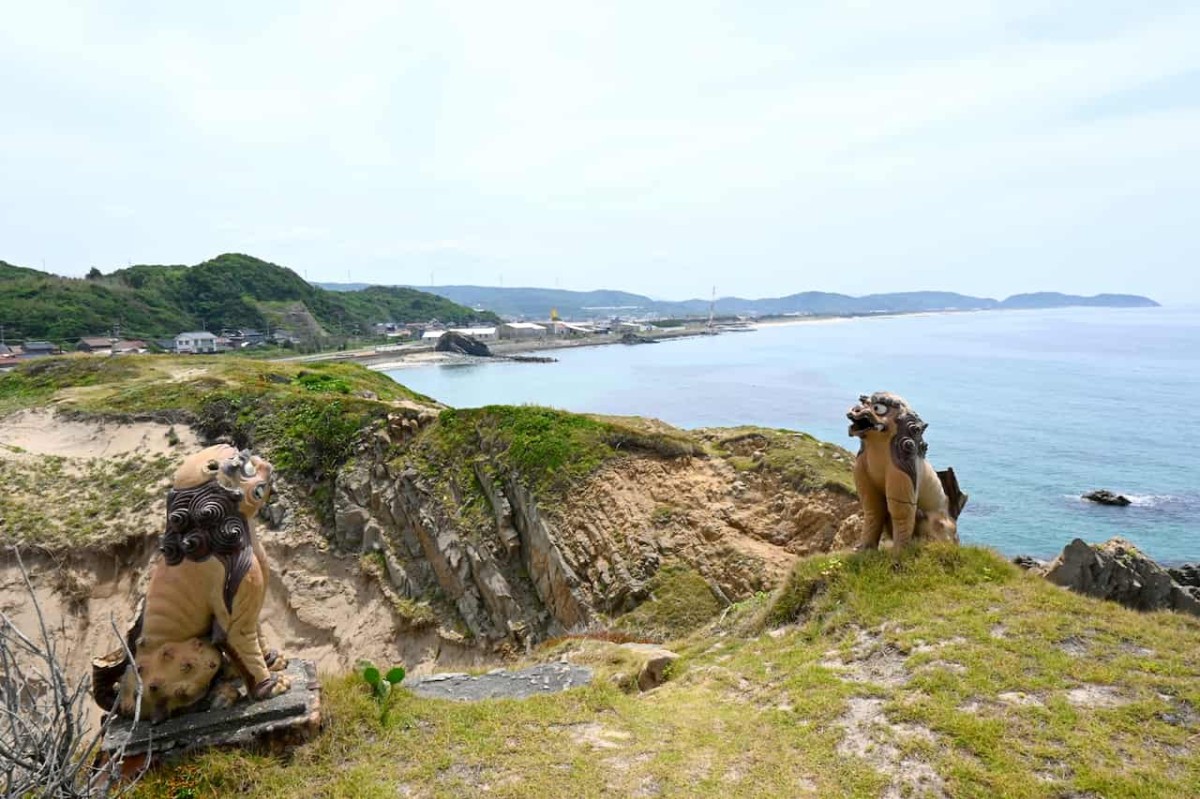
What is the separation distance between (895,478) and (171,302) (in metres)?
97.1

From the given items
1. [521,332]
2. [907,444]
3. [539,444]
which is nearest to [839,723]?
[907,444]

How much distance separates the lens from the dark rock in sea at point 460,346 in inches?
4006

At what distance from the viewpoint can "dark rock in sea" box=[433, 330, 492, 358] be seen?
10175 cm

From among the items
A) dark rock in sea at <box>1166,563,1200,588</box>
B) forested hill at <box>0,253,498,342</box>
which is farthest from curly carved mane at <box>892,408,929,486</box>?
forested hill at <box>0,253,498,342</box>

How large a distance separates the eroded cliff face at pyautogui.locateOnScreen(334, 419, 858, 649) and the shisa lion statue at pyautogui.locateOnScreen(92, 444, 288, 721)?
861 centimetres

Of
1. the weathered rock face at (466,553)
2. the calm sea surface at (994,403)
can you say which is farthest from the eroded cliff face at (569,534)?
the calm sea surface at (994,403)

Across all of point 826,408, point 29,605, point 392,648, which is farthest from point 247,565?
point 826,408

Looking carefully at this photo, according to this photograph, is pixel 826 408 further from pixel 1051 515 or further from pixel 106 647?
pixel 106 647

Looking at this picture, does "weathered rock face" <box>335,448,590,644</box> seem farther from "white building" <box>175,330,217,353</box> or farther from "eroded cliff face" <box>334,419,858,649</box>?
"white building" <box>175,330,217,353</box>

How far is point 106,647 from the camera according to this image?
15.6 m

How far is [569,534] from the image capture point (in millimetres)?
15742

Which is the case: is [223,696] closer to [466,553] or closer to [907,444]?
[907,444]

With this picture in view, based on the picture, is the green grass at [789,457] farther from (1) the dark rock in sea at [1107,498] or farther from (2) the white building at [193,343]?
(2) the white building at [193,343]

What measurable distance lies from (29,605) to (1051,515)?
35.6 metres
